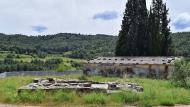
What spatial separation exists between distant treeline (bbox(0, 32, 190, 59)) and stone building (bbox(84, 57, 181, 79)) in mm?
56377

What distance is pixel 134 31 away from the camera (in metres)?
64.9

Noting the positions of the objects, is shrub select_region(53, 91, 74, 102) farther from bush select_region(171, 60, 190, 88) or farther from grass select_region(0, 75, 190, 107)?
bush select_region(171, 60, 190, 88)

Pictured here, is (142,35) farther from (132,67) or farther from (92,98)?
(92,98)

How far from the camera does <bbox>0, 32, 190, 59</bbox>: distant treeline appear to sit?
12375 centimetres

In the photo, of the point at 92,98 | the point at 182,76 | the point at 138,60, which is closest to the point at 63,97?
the point at 92,98

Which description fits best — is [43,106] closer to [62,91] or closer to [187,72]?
[62,91]

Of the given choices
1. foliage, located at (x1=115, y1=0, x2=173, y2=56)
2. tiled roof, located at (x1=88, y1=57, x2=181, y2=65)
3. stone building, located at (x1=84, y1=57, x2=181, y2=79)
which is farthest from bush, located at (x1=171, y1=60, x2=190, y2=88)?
foliage, located at (x1=115, y1=0, x2=173, y2=56)

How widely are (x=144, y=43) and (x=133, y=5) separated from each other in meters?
6.67

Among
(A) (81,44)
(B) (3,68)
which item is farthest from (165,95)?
(A) (81,44)

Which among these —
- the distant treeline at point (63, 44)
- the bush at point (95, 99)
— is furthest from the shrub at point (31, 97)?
the distant treeline at point (63, 44)

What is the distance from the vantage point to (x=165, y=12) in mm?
70562

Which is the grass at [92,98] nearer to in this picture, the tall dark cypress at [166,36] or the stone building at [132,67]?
the stone building at [132,67]

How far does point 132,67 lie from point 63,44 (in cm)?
9029

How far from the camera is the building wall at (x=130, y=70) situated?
51.7m
